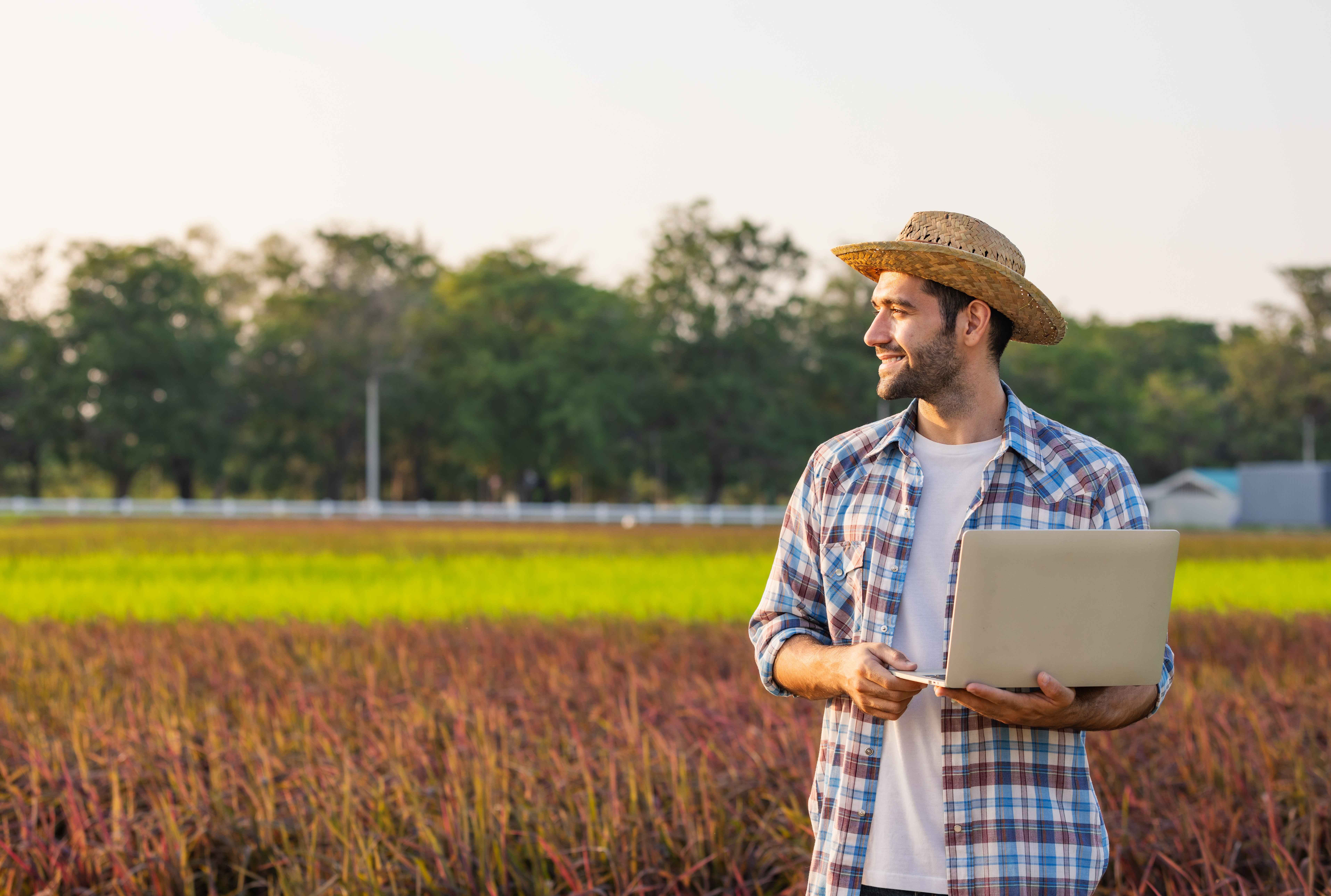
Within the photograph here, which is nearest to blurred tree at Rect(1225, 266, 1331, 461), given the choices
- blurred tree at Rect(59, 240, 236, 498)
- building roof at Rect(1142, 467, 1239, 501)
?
building roof at Rect(1142, 467, 1239, 501)

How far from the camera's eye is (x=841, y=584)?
2279mm

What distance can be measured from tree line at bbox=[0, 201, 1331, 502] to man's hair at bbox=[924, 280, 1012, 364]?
48790 millimetres

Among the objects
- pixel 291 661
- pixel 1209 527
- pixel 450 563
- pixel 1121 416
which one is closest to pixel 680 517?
pixel 1209 527

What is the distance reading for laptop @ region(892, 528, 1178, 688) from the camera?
191cm

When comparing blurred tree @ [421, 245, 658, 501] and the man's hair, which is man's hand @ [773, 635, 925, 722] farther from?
blurred tree @ [421, 245, 658, 501]

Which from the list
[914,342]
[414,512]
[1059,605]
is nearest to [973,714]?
[1059,605]

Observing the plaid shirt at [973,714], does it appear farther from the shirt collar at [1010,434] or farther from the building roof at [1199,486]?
the building roof at [1199,486]

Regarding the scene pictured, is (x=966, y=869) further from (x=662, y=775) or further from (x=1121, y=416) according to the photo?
(x=1121, y=416)

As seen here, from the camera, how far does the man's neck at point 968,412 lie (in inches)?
88.4

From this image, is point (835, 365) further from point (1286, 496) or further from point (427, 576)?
point (427, 576)

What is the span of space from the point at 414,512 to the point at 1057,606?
41341mm

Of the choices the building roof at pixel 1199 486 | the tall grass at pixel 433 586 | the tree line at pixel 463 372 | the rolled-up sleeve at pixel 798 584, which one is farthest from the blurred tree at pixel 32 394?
the rolled-up sleeve at pixel 798 584

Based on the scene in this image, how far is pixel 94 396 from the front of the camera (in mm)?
50781

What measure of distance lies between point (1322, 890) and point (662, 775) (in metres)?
1.99
